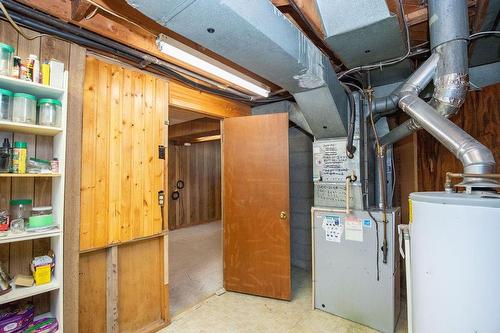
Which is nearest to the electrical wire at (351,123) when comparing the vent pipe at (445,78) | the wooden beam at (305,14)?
the vent pipe at (445,78)

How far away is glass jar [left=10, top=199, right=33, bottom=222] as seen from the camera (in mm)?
1462

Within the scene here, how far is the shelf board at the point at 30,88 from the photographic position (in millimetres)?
1293

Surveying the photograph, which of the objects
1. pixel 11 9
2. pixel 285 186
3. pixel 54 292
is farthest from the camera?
pixel 285 186

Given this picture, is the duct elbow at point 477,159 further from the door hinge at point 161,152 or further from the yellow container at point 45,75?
the yellow container at point 45,75

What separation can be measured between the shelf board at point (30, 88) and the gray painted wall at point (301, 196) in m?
2.82

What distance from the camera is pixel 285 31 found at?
56.4 inches

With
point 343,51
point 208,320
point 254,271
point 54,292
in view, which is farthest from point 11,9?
point 254,271

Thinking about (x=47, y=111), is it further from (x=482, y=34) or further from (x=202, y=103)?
(x=482, y=34)

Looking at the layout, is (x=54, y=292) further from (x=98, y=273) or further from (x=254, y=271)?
(x=254, y=271)

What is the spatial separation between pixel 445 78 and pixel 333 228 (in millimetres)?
1496

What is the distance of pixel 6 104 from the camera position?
4.30 ft

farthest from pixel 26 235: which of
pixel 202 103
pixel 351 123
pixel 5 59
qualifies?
pixel 351 123

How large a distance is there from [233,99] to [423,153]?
2.18m

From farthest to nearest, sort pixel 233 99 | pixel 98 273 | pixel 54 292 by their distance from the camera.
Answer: pixel 233 99 < pixel 98 273 < pixel 54 292
